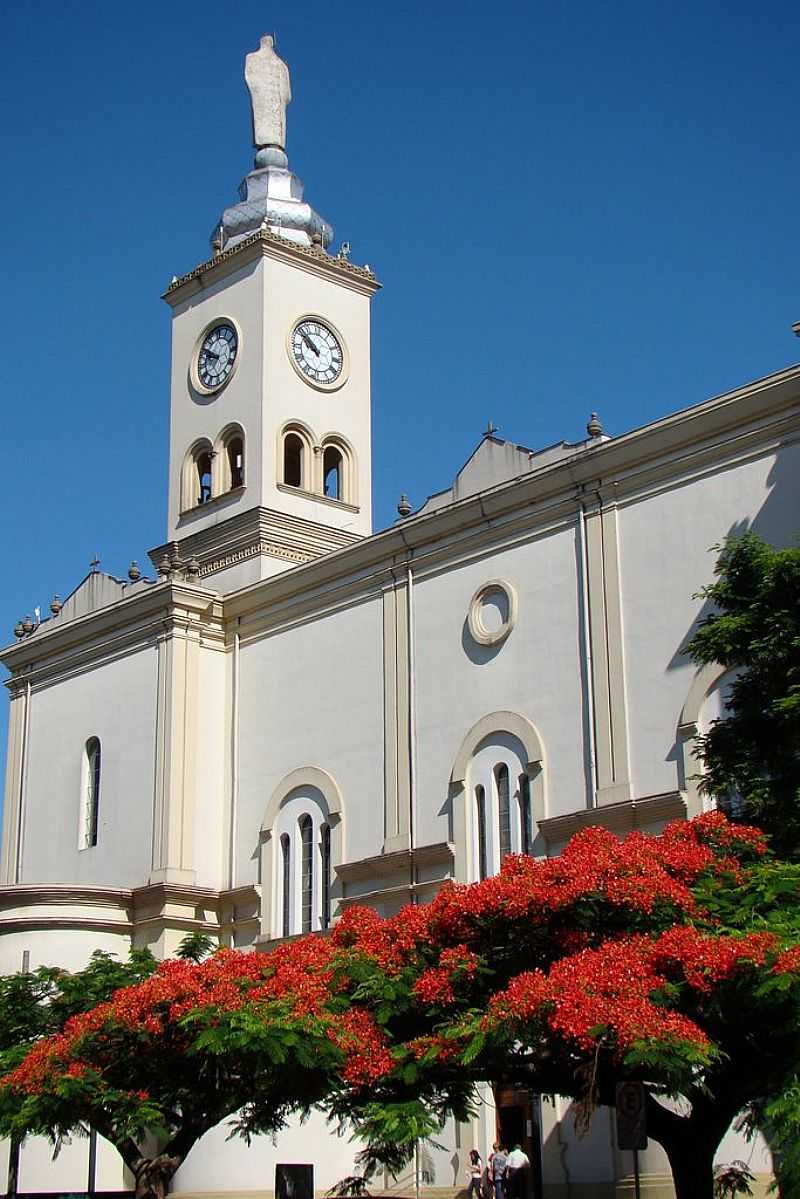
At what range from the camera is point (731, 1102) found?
19.1 metres

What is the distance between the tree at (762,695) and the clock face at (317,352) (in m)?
24.2

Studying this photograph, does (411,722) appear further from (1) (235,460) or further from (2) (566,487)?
(1) (235,460)

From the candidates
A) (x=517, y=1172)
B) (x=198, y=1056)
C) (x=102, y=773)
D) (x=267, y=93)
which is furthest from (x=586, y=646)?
(x=267, y=93)

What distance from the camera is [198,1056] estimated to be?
70.9 feet

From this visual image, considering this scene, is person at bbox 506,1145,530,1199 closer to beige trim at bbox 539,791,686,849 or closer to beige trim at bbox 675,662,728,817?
beige trim at bbox 539,791,686,849

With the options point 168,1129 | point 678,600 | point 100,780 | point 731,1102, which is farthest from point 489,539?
point 731,1102

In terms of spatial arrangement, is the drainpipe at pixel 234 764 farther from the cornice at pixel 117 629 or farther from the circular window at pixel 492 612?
the circular window at pixel 492 612

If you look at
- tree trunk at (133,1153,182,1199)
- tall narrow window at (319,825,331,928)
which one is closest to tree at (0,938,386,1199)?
tree trunk at (133,1153,182,1199)

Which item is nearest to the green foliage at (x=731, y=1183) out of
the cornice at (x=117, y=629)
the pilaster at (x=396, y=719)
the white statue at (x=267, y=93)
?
the pilaster at (x=396, y=719)

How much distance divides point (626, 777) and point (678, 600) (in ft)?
11.2

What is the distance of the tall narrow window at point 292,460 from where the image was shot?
47.2 m

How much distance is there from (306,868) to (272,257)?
1756cm

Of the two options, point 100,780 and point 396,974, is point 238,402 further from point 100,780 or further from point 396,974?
point 396,974

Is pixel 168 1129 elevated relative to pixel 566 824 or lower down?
lower down
